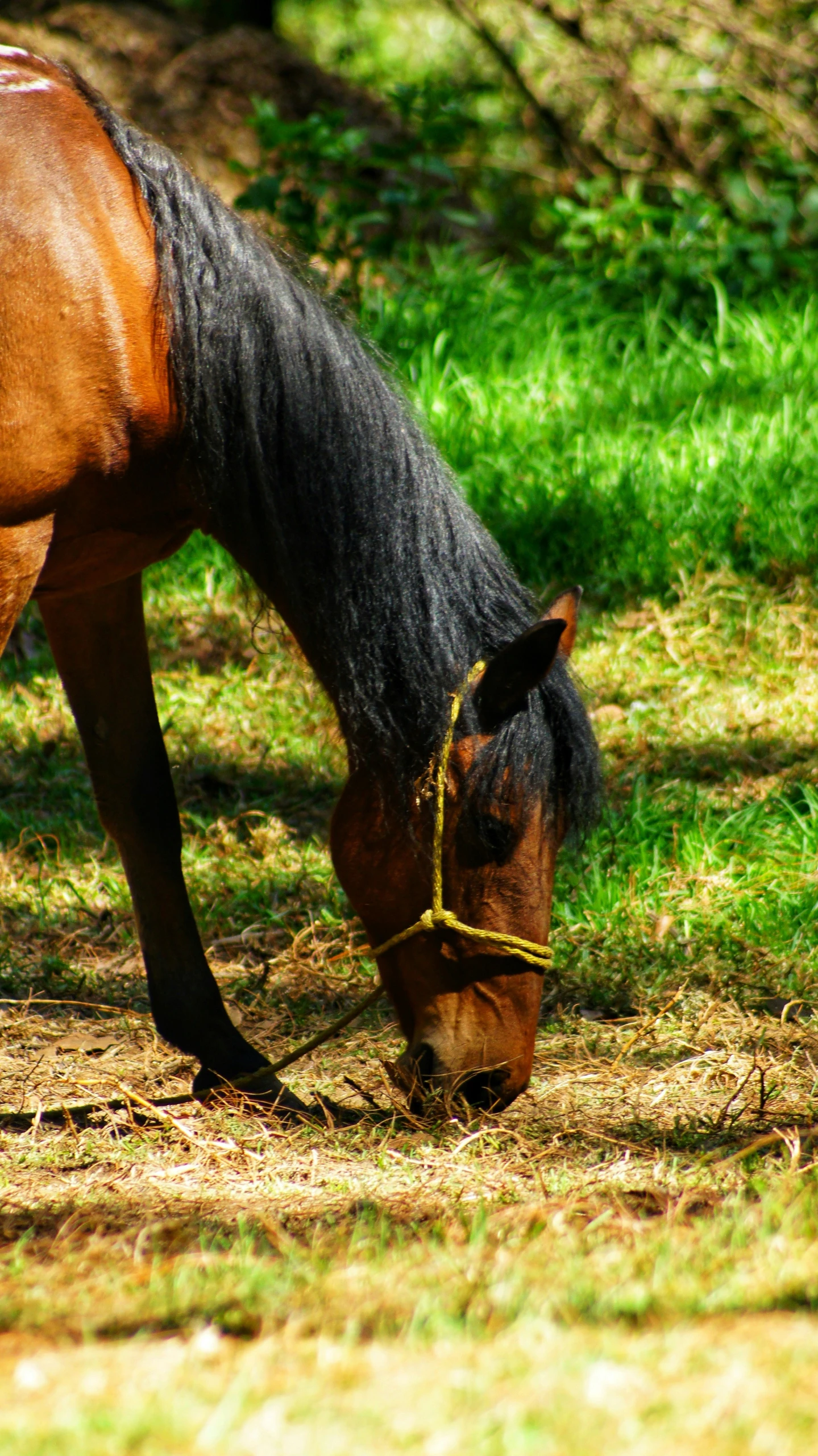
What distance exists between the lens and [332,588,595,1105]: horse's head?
8.53 ft

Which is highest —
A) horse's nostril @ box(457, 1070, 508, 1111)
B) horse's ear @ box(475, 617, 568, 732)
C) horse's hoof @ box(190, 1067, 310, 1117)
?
horse's ear @ box(475, 617, 568, 732)

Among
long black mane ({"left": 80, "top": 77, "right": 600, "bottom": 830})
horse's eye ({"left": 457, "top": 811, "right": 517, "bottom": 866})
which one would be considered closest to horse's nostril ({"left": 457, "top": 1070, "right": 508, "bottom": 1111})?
horse's eye ({"left": 457, "top": 811, "right": 517, "bottom": 866})

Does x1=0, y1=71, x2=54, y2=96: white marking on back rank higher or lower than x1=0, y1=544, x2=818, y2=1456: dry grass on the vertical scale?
higher

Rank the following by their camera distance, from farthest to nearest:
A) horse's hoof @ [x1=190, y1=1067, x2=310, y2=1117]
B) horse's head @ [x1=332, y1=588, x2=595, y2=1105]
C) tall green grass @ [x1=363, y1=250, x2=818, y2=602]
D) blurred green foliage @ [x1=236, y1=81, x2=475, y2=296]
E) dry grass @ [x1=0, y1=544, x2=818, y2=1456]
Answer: blurred green foliage @ [x1=236, y1=81, x2=475, y2=296], tall green grass @ [x1=363, y1=250, x2=818, y2=602], horse's hoof @ [x1=190, y1=1067, x2=310, y2=1117], horse's head @ [x1=332, y1=588, x2=595, y2=1105], dry grass @ [x1=0, y1=544, x2=818, y2=1456]

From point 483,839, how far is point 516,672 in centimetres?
33

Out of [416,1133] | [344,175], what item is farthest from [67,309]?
[344,175]

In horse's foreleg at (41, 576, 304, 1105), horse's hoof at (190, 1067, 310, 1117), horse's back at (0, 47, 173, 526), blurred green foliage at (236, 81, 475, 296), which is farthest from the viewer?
blurred green foliage at (236, 81, 475, 296)

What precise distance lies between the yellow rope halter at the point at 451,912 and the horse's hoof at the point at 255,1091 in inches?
24.1

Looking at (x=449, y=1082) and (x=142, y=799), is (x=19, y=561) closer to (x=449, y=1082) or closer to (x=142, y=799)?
(x=142, y=799)

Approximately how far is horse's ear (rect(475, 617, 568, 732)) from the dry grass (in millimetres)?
451

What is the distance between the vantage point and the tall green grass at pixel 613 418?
17.9 feet

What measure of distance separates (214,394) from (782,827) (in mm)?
2294

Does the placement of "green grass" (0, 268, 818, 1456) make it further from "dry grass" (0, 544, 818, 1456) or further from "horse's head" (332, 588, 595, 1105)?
"horse's head" (332, 588, 595, 1105)

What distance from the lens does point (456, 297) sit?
683 cm
